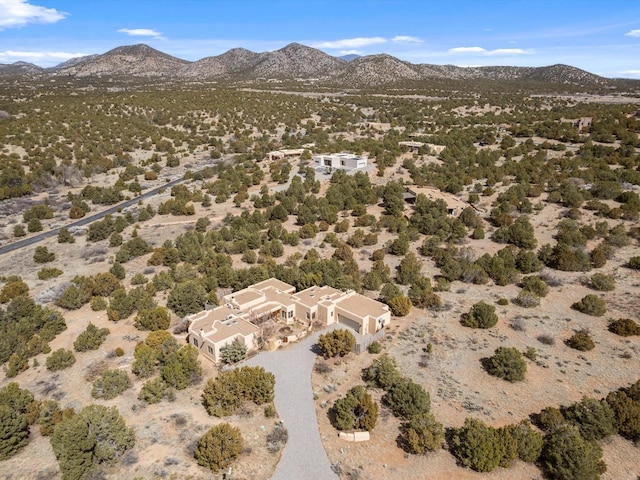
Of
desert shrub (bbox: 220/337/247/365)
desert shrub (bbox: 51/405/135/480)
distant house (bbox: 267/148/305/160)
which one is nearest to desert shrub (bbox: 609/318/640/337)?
desert shrub (bbox: 220/337/247/365)

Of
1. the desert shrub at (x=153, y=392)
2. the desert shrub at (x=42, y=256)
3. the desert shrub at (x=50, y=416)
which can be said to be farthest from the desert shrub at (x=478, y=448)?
the desert shrub at (x=42, y=256)

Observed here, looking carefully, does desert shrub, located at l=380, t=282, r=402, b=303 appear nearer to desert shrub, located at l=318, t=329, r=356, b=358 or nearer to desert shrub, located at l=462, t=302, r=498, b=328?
desert shrub, located at l=462, t=302, r=498, b=328

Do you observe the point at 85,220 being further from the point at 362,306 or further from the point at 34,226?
the point at 362,306

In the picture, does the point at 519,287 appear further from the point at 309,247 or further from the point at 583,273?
the point at 309,247

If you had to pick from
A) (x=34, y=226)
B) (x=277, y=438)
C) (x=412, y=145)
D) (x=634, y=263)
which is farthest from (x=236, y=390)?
(x=412, y=145)

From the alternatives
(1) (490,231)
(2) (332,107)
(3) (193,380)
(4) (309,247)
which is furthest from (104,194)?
(2) (332,107)

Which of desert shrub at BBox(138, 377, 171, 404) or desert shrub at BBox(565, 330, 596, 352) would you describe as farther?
desert shrub at BBox(565, 330, 596, 352)
